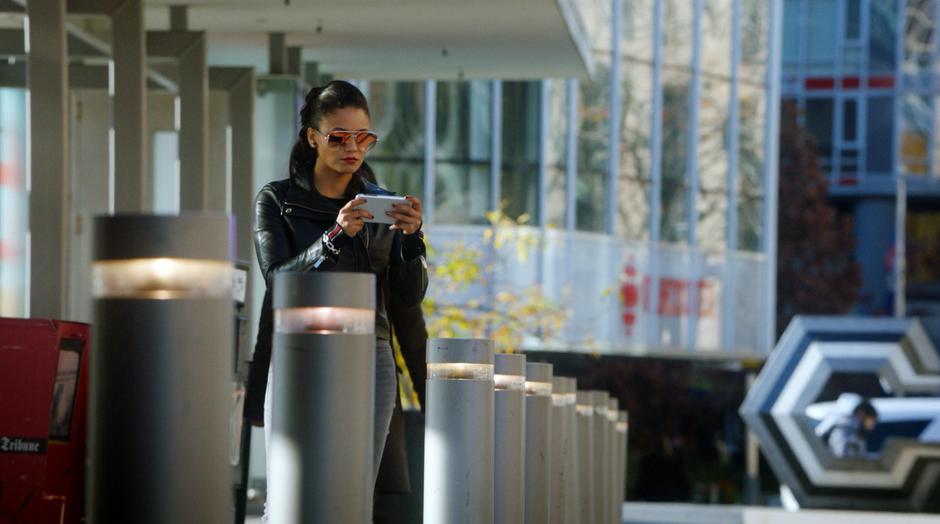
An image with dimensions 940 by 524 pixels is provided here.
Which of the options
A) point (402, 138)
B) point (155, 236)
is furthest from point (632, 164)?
point (155, 236)

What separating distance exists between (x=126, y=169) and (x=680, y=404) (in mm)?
32983

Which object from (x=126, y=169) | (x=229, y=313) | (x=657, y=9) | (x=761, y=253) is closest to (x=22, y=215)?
(x=126, y=169)

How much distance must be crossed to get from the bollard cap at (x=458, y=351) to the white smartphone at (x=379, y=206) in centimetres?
68

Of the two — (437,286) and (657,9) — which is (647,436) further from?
(437,286)

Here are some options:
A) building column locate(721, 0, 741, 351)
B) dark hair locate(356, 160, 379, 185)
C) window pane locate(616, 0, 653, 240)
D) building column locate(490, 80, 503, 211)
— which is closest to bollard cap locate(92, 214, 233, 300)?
dark hair locate(356, 160, 379, 185)

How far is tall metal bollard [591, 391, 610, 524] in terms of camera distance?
11.1 meters

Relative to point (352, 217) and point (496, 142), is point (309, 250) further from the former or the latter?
point (496, 142)

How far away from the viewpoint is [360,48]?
1769cm

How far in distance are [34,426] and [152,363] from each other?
413cm

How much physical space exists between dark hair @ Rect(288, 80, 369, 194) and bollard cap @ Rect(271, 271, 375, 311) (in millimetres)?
1738

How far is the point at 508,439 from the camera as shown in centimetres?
713

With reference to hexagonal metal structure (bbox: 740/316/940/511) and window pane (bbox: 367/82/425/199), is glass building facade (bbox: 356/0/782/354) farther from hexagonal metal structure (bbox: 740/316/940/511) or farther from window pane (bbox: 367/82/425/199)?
hexagonal metal structure (bbox: 740/316/940/511)

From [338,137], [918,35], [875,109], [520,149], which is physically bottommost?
[338,137]

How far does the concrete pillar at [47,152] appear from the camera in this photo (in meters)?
11.0
